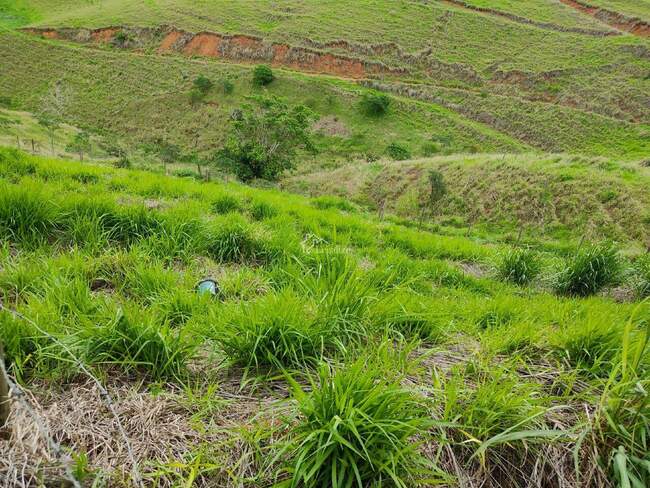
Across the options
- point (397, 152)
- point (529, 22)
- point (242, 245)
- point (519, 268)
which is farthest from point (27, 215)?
point (529, 22)

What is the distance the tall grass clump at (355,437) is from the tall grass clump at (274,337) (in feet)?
1.70

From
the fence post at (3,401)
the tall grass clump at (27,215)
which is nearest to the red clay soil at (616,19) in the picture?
the tall grass clump at (27,215)

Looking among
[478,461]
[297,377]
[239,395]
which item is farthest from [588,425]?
[239,395]

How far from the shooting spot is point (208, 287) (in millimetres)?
3188

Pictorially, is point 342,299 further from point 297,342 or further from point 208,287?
point 208,287

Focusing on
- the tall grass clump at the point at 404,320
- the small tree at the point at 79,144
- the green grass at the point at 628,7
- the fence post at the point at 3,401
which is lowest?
the small tree at the point at 79,144

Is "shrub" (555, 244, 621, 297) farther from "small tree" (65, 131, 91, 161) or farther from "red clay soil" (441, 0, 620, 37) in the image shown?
"red clay soil" (441, 0, 620, 37)

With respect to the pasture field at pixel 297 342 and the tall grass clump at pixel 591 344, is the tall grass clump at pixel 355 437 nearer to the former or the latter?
the pasture field at pixel 297 342

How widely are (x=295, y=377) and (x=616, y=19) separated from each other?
3248 inches

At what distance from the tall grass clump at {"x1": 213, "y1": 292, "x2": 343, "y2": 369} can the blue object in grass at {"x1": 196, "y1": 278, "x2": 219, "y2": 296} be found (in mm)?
678

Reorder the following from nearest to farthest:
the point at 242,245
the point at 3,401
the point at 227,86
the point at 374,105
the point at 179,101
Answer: the point at 3,401, the point at 242,245, the point at 374,105, the point at 179,101, the point at 227,86

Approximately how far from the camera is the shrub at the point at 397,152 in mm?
37281

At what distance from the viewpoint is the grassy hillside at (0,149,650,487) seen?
1.68 meters

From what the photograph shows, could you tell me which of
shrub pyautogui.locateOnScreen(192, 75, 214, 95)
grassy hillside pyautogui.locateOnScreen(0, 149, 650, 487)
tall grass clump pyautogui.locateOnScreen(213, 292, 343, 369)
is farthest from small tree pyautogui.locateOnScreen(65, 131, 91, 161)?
tall grass clump pyautogui.locateOnScreen(213, 292, 343, 369)
